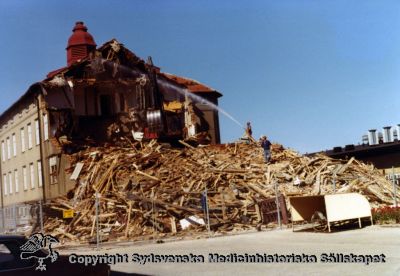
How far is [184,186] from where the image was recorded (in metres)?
25.8

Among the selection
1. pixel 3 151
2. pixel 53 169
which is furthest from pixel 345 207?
pixel 3 151

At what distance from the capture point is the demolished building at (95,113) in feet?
112

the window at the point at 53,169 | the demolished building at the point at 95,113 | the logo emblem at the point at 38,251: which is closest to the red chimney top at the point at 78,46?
the demolished building at the point at 95,113

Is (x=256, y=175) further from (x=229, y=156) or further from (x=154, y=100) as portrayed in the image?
(x=154, y=100)

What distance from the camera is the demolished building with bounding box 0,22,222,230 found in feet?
112

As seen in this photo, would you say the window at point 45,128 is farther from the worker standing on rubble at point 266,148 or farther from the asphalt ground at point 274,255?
the asphalt ground at point 274,255

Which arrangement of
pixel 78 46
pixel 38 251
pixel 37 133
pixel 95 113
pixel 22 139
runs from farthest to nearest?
pixel 78 46 → pixel 22 139 → pixel 37 133 → pixel 95 113 → pixel 38 251

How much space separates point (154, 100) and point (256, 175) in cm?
1200

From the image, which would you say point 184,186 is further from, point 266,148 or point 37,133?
point 37,133

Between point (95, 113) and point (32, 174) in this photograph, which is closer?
point (95, 113)

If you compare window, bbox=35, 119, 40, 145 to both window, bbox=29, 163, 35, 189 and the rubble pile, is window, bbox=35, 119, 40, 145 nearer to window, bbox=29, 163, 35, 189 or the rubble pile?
window, bbox=29, 163, 35, 189

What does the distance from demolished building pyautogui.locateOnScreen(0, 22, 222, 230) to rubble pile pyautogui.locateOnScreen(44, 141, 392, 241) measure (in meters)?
2.78

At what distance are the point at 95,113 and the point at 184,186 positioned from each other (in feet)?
43.3

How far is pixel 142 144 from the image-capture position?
3397cm
